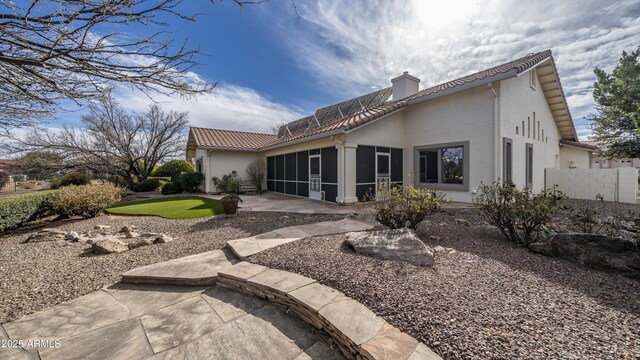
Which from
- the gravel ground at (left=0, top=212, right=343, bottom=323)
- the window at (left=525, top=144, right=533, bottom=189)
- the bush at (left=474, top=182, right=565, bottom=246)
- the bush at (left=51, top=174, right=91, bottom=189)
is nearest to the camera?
the gravel ground at (left=0, top=212, right=343, bottom=323)

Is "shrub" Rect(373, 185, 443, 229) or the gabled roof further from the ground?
the gabled roof

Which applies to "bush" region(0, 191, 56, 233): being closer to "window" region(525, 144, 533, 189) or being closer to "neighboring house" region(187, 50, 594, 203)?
"neighboring house" region(187, 50, 594, 203)

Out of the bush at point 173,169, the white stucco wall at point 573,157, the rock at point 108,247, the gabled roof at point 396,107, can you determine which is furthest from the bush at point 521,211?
the bush at point 173,169

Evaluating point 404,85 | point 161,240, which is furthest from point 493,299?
point 404,85

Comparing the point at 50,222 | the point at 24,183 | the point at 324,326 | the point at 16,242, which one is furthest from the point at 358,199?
the point at 24,183

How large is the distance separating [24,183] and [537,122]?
36981 mm

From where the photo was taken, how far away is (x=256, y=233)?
5.99 m

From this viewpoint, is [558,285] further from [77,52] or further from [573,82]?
[573,82]

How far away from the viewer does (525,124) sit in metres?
10.6

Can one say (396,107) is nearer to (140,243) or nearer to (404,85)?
(404,85)

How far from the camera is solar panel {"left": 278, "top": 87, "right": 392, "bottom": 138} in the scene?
45.7 feet

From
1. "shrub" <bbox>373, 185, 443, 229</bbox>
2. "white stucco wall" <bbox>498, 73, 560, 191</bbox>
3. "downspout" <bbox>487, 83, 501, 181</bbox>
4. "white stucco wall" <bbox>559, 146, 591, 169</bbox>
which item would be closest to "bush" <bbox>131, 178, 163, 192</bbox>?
"shrub" <bbox>373, 185, 443, 229</bbox>

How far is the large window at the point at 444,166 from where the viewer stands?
9594mm

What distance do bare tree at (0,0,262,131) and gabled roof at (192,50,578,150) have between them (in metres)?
6.90
